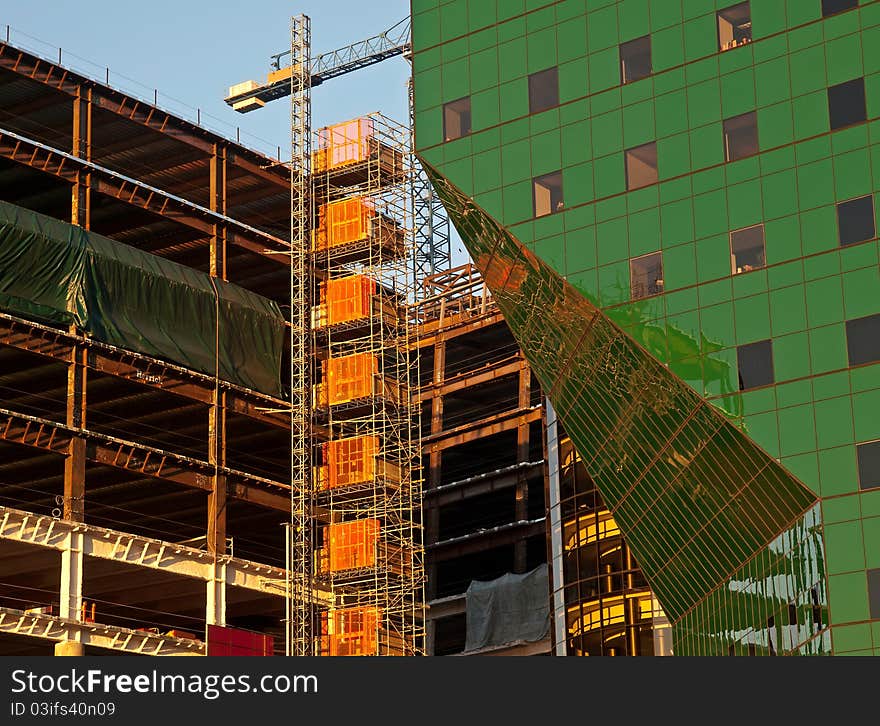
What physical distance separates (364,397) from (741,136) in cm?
5439

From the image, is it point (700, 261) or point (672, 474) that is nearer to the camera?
point (700, 261)

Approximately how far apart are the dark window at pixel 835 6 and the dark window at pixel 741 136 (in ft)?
14.2

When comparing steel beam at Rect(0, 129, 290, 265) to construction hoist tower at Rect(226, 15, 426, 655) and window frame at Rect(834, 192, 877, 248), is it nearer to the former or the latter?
construction hoist tower at Rect(226, 15, 426, 655)

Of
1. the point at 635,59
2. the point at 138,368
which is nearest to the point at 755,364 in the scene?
the point at 635,59

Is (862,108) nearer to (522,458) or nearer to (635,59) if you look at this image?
(635,59)

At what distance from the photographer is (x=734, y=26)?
65.2 meters

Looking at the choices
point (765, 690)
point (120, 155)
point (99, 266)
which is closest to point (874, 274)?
point (765, 690)

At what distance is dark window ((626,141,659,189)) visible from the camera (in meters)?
66.9

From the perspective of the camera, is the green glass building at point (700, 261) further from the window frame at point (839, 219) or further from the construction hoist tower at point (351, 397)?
the construction hoist tower at point (351, 397)

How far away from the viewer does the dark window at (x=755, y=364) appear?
6150 centimetres

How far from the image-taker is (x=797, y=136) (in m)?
63.1

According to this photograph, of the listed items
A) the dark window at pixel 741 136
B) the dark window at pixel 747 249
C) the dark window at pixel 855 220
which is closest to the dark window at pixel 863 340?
the dark window at pixel 855 220

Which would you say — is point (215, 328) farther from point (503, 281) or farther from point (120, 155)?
point (503, 281)

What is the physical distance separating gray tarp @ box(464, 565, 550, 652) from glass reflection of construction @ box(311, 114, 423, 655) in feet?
14.3
